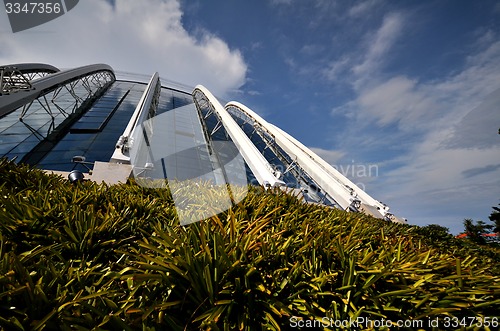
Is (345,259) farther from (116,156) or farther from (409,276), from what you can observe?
(116,156)

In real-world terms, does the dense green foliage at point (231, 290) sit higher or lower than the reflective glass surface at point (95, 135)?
lower

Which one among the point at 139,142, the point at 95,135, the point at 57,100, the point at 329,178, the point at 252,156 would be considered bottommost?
the point at 139,142

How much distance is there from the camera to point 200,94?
137 feet

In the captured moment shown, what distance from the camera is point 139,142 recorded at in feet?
50.2

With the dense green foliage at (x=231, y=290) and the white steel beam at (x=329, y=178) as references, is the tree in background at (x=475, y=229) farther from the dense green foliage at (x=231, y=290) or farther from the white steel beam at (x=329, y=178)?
the dense green foliage at (x=231, y=290)

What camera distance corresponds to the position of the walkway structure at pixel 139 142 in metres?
15.3

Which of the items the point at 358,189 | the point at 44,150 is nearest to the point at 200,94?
the point at 44,150

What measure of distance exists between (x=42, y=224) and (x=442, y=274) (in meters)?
5.02

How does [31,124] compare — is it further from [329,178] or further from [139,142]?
[329,178]

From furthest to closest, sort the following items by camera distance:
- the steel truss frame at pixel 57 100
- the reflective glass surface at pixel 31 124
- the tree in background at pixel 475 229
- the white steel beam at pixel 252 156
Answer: the tree in background at pixel 475 229, the steel truss frame at pixel 57 100, the white steel beam at pixel 252 156, the reflective glass surface at pixel 31 124

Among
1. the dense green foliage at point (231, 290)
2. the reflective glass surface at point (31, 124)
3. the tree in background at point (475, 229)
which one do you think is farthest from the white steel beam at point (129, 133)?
the tree in background at point (475, 229)

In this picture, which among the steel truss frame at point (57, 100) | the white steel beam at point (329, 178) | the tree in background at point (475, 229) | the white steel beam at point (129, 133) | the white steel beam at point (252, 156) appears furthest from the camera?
the tree in background at point (475, 229)

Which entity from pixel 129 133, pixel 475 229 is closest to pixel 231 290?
pixel 129 133

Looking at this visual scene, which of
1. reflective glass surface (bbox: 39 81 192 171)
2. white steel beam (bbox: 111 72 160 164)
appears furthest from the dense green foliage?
reflective glass surface (bbox: 39 81 192 171)
